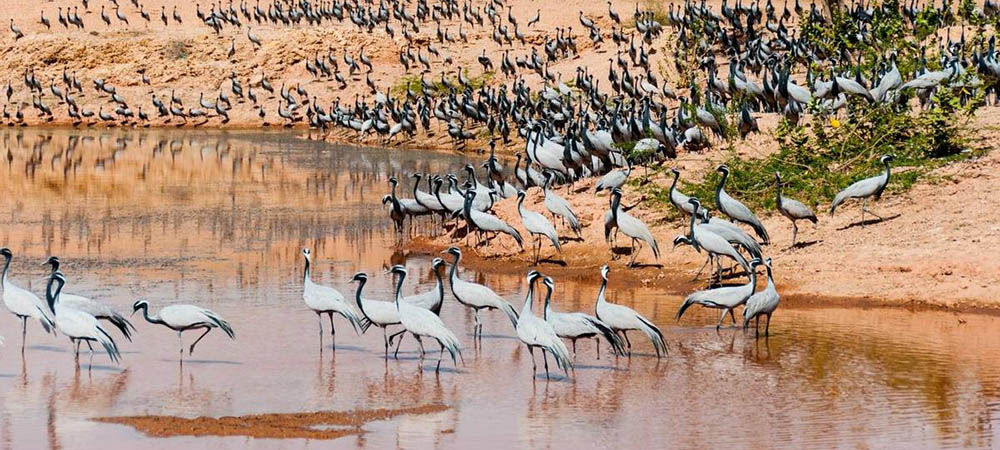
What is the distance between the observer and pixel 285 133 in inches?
1705

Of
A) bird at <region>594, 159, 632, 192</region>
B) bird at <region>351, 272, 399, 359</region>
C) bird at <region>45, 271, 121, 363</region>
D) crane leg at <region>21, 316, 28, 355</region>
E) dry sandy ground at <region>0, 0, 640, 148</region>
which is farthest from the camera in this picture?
dry sandy ground at <region>0, 0, 640, 148</region>

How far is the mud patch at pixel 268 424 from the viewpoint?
10.3m

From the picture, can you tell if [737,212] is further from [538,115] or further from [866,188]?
[538,115]

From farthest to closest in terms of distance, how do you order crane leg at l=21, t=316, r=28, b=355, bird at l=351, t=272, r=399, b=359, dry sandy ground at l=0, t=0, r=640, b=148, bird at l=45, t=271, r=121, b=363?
dry sandy ground at l=0, t=0, r=640, b=148 → crane leg at l=21, t=316, r=28, b=355 → bird at l=351, t=272, r=399, b=359 → bird at l=45, t=271, r=121, b=363

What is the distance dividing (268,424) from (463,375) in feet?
7.72

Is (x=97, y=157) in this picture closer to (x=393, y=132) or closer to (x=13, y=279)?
(x=393, y=132)

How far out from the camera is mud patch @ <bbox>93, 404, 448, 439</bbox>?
10305 mm

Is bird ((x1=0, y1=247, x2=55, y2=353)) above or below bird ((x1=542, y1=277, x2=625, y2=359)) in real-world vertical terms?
above

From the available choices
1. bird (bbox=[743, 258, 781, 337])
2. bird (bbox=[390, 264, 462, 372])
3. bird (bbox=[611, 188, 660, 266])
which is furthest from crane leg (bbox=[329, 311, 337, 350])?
bird (bbox=[611, 188, 660, 266])

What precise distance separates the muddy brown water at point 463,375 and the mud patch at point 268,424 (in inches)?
2.5

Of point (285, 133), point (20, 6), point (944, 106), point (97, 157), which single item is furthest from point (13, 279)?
point (20, 6)

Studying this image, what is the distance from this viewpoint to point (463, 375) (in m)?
12.4

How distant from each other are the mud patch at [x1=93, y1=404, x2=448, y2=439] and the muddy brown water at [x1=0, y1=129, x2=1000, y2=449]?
0.21 feet

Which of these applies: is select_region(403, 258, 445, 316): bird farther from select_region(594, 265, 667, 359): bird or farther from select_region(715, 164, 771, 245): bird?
select_region(715, 164, 771, 245): bird
